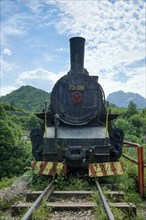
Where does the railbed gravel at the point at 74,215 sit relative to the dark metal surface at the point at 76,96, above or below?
below

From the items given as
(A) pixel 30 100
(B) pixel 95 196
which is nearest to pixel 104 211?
(B) pixel 95 196

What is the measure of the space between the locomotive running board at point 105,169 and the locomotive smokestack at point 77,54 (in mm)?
2996

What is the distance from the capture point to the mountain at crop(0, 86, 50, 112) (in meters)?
116

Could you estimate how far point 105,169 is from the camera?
23.4 ft

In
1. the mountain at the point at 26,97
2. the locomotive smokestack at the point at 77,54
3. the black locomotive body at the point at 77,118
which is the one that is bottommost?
the black locomotive body at the point at 77,118

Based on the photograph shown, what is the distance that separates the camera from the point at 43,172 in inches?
284

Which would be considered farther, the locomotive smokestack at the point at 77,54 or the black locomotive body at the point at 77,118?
the locomotive smokestack at the point at 77,54

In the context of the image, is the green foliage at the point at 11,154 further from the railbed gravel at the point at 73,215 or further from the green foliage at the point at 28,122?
the green foliage at the point at 28,122

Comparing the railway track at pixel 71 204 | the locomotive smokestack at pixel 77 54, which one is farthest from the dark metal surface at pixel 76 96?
→ the railway track at pixel 71 204

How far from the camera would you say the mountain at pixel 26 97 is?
11606 cm

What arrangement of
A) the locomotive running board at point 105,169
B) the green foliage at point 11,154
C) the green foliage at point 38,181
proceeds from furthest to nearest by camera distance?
A: the green foliage at point 11,154
the locomotive running board at point 105,169
the green foliage at point 38,181

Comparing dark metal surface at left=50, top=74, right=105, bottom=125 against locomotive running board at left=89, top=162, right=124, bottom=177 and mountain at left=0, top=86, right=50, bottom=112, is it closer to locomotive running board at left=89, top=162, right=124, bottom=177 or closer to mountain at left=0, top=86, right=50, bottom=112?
locomotive running board at left=89, top=162, right=124, bottom=177

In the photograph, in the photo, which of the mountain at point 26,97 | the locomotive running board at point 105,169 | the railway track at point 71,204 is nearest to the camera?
the railway track at point 71,204

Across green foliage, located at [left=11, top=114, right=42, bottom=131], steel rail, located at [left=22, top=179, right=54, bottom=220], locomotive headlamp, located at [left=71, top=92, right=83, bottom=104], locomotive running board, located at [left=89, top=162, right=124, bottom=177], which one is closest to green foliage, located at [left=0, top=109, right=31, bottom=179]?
locomotive headlamp, located at [left=71, top=92, right=83, bottom=104]
